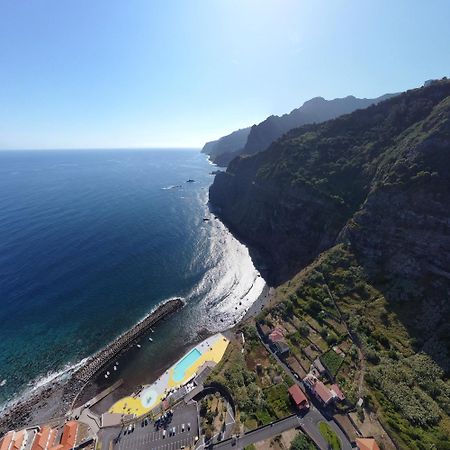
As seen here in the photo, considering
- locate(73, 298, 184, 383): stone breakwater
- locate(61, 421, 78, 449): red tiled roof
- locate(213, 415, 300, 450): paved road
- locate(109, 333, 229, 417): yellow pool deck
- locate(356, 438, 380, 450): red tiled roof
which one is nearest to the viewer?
locate(356, 438, 380, 450): red tiled roof

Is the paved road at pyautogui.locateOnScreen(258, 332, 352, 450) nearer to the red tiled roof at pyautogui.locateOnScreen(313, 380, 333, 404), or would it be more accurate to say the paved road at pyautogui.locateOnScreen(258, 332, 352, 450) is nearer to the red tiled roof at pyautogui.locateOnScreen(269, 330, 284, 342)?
the red tiled roof at pyautogui.locateOnScreen(313, 380, 333, 404)

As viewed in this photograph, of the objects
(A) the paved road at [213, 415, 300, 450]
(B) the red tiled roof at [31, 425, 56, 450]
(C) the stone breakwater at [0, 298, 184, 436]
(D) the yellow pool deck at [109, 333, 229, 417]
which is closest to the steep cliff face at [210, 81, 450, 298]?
(D) the yellow pool deck at [109, 333, 229, 417]

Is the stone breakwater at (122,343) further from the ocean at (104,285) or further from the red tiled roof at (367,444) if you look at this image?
the red tiled roof at (367,444)

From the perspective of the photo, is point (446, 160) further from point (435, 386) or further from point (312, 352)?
point (312, 352)

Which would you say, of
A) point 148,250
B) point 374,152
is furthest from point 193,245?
point 374,152

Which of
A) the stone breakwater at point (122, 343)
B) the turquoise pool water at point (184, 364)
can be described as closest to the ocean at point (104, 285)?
the stone breakwater at point (122, 343)

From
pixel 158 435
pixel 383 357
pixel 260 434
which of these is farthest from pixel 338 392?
pixel 158 435

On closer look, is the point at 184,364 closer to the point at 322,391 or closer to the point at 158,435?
the point at 158,435
